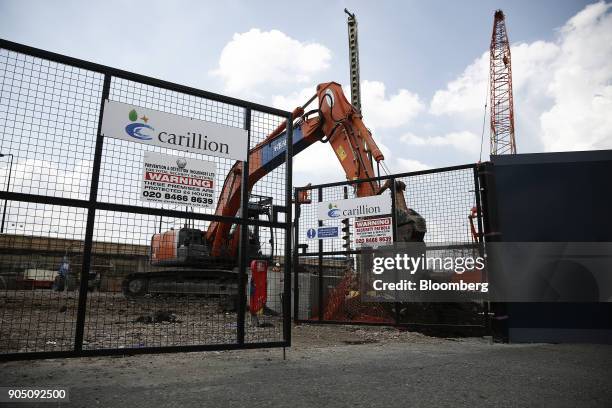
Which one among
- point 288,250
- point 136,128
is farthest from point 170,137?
point 288,250

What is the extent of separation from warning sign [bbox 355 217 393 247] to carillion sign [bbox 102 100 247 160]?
3.81 meters

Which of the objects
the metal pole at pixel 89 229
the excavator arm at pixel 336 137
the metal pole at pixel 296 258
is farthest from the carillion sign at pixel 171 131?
the excavator arm at pixel 336 137

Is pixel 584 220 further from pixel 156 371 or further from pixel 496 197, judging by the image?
Answer: pixel 156 371

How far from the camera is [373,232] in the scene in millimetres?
Answer: 8125

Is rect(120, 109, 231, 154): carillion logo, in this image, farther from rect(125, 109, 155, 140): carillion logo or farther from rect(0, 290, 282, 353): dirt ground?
rect(0, 290, 282, 353): dirt ground

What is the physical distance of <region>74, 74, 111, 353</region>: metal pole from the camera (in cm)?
397

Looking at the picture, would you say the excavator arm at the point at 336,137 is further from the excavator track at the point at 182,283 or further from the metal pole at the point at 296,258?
the metal pole at the point at 296,258

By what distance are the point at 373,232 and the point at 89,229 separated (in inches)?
210

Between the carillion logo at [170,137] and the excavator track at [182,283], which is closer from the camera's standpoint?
the carillion logo at [170,137]

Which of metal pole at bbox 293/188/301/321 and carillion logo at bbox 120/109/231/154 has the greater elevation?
carillion logo at bbox 120/109/231/154

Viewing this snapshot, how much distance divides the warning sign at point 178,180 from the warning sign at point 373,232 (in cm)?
412

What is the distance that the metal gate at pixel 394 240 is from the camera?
705 centimetres

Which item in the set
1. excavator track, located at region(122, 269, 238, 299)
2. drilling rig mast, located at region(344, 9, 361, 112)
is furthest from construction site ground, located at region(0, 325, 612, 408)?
drilling rig mast, located at region(344, 9, 361, 112)

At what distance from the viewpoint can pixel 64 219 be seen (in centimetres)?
407
